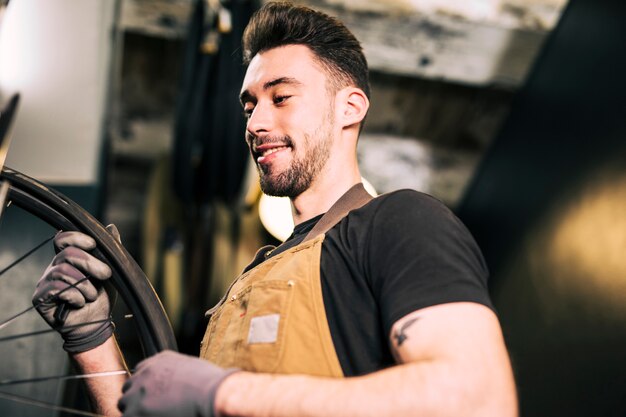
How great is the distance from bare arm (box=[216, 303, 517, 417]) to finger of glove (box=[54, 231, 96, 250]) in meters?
0.50

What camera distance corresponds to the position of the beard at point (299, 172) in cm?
158

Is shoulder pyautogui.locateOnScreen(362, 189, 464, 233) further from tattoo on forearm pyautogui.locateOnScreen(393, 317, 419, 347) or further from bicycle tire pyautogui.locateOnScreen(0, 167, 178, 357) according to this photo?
bicycle tire pyautogui.locateOnScreen(0, 167, 178, 357)

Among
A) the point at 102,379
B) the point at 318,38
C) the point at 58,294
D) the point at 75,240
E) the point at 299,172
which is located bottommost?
the point at 102,379

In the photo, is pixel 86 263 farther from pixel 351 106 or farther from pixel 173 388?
pixel 351 106

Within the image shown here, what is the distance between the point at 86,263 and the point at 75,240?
0.05m

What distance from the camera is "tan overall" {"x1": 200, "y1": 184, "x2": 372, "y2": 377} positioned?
3.67 ft

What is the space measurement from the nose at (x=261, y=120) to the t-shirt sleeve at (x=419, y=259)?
1.53 ft

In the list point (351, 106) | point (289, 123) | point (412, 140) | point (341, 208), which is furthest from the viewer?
point (412, 140)

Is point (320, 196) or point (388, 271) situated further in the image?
point (320, 196)

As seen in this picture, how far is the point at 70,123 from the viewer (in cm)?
322

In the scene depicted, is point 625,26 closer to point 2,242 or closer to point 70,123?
point 70,123

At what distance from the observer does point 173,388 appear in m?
1.02

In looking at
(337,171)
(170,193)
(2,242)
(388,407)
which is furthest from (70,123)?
(388,407)

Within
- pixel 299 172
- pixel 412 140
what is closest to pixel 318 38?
pixel 299 172
